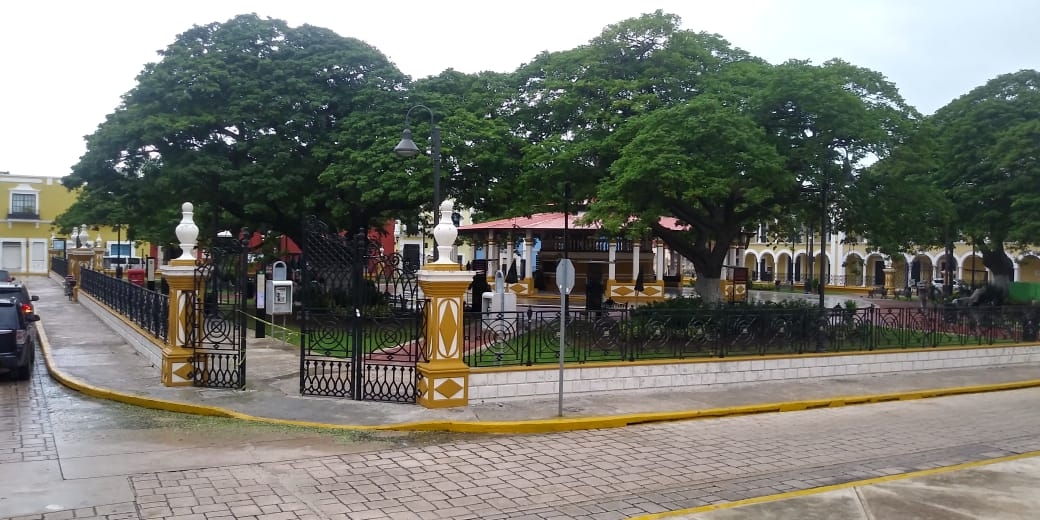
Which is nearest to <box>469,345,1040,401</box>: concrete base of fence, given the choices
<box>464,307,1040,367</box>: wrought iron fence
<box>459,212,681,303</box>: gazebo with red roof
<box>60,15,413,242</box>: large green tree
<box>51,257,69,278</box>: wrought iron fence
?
<box>464,307,1040,367</box>: wrought iron fence

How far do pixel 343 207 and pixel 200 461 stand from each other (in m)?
15.6

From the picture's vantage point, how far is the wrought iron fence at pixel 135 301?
15.1m

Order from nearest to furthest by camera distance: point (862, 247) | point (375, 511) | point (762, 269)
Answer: point (375, 511)
point (862, 247)
point (762, 269)

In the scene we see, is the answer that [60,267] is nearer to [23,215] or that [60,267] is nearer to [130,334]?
[23,215]

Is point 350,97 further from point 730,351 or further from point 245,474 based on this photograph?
point 245,474

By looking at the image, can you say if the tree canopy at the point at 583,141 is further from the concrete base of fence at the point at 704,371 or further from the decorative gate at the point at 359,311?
the decorative gate at the point at 359,311

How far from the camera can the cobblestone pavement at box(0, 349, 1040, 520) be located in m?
7.37

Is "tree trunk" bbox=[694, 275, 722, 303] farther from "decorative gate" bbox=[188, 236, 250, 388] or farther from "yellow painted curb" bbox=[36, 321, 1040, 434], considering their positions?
"decorative gate" bbox=[188, 236, 250, 388]

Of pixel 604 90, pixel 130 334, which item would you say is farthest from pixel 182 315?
pixel 604 90

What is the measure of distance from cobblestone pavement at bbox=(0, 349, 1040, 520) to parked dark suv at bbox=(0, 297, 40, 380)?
1.43 m

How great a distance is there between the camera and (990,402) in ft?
48.7

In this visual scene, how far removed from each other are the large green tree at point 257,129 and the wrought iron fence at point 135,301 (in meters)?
3.13

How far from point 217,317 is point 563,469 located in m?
7.21

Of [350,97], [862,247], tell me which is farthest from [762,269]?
[350,97]
